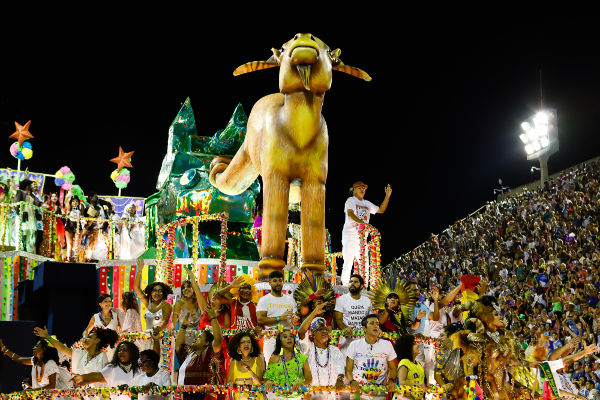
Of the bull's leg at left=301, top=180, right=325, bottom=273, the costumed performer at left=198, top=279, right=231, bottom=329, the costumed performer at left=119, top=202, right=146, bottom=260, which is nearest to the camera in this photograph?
the costumed performer at left=198, top=279, right=231, bottom=329

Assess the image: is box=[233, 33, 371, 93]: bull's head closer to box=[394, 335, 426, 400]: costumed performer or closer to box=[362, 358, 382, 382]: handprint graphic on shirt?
box=[394, 335, 426, 400]: costumed performer

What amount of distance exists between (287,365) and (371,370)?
2.41 ft

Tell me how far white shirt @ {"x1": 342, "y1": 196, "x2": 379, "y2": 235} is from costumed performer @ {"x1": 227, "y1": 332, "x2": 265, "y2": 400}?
3.83 metres

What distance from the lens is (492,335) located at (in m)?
6.38

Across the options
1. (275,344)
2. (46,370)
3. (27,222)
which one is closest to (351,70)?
(275,344)

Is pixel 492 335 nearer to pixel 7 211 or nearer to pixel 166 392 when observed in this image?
pixel 166 392

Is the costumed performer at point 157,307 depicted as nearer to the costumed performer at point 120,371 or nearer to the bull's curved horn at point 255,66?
the costumed performer at point 120,371

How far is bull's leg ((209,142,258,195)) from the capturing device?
988cm

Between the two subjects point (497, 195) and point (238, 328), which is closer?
point (238, 328)

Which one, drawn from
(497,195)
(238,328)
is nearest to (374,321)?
(238,328)

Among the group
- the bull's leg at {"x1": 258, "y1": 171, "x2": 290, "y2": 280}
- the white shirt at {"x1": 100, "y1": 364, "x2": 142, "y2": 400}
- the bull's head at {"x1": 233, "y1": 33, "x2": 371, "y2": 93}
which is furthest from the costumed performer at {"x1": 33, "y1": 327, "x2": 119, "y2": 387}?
the bull's head at {"x1": 233, "y1": 33, "x2": 371, "y2": 93}

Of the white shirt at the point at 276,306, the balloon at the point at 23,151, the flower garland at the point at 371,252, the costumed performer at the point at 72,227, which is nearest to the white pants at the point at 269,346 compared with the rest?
the white shirt at the point at 276,306

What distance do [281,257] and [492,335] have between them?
283 cm

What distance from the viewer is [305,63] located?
319 inches
